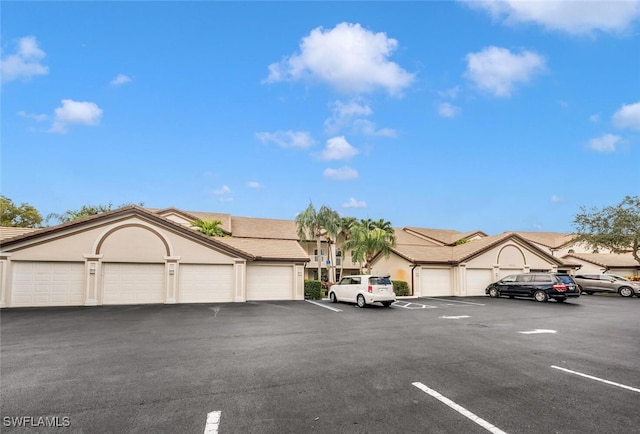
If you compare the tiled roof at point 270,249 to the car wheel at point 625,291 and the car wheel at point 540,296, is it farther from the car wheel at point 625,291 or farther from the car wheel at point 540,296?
the car wheel at point 625,291

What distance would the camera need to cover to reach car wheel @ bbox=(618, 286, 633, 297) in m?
28.3

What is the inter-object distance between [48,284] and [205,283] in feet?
24.2

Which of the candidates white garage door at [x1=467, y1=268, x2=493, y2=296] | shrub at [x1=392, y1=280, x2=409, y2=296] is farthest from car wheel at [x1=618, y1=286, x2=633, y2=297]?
shrub at [x1=392, y1=280, x2=409, y2=296]

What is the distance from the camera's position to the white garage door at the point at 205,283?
67.1ft

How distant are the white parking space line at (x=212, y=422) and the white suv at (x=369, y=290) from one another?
1472 centimetres

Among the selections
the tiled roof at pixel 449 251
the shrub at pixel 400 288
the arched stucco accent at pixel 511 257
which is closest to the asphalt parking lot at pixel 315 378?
the shrub at pixel 400 288

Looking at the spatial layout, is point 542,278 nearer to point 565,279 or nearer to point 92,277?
point 565,279

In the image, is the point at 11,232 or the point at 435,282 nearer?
the point at 11,232

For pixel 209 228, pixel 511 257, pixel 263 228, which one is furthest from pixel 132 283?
pixel 511 257

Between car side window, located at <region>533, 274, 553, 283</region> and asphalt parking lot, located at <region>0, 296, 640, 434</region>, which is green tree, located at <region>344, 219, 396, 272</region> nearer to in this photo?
car side window, located at <region>533, 274, 553, 283</region>

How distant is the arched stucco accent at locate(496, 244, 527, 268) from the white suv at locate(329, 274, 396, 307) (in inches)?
566

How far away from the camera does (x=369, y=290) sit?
19062 millimetres

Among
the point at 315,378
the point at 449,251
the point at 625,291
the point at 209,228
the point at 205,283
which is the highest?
the point at 209,228

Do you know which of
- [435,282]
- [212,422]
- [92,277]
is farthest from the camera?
[435,282]
